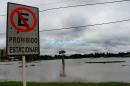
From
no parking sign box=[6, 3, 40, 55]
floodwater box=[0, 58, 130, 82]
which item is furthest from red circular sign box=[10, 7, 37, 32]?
floodwater box=[0, 58, 130, 82]

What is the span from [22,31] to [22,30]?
0.02 m

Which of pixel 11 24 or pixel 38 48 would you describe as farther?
pixel 38 48

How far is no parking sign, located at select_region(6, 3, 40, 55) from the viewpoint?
5.86m

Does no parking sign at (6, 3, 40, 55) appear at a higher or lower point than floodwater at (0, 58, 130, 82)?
higher

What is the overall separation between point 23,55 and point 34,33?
0.53 m

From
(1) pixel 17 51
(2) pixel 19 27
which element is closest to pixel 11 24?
(2) pixel 19 27

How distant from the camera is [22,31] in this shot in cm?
600

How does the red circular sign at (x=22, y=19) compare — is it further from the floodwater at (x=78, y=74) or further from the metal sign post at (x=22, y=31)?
the floodwater at (x=78, y=74)

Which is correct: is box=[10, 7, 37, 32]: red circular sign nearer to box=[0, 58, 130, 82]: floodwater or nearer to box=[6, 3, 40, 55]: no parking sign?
box=[6, 3, 40, 55]: no parking sign

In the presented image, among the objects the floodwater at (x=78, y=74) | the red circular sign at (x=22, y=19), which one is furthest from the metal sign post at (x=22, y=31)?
the floodwater at (x=78, y=74)

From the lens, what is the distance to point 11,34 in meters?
5.87

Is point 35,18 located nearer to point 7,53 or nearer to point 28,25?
point 28,25

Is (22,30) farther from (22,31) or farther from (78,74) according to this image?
(78,74)

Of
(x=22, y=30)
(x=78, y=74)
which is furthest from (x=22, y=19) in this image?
(x=78, y=74)
